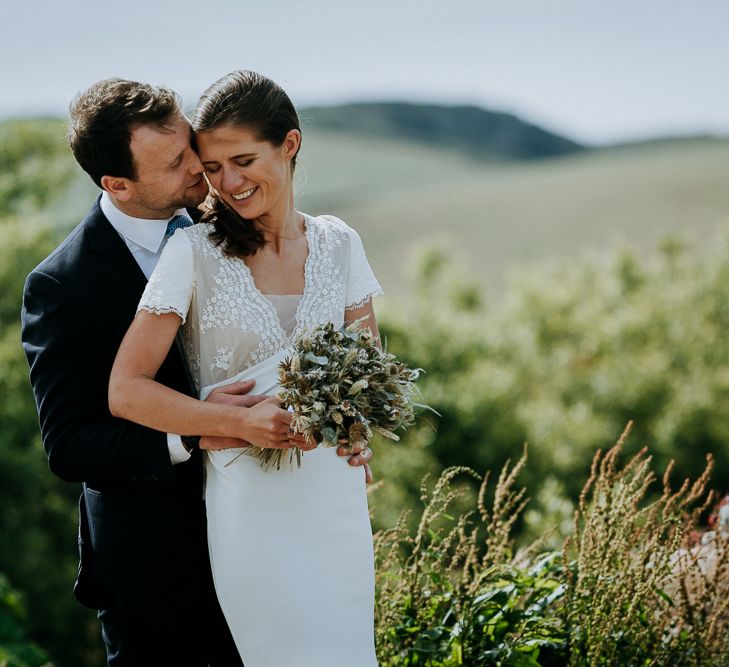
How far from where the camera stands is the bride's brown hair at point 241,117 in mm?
2625

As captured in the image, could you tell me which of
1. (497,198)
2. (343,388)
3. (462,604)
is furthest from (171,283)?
(497,198)

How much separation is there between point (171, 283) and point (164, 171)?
40cm

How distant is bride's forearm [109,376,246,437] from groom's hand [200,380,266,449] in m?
0.06

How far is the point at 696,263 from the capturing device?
26312 mm

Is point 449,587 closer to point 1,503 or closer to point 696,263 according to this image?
point 1,503

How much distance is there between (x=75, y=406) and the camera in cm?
265

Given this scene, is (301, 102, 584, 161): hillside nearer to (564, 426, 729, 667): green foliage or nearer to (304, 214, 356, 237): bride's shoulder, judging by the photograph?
(564, 426, 729, 667): green foliage

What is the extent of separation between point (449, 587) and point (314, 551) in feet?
3.47

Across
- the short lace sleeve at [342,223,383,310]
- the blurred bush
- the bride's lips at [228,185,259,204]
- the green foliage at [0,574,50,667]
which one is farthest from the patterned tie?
the blurred bush

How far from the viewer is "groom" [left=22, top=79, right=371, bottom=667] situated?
2.65m

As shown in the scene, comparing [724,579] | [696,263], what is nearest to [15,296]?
[696,263]

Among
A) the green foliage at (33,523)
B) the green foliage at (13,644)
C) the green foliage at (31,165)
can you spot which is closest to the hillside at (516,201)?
the green foliage at (31,165)

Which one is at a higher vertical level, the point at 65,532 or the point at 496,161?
the point at 496,161

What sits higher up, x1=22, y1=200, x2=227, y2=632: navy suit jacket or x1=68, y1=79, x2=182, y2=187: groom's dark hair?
x1=68, y1=79, x2=182, y2=187: groom's dark hair
